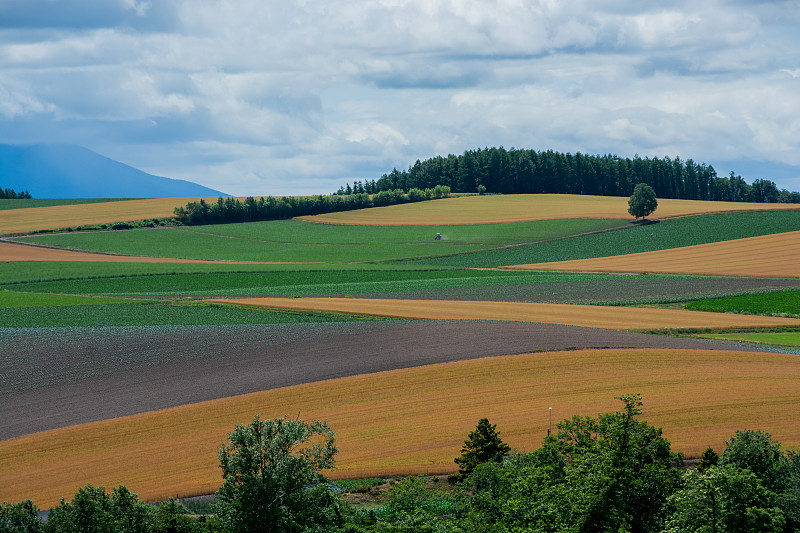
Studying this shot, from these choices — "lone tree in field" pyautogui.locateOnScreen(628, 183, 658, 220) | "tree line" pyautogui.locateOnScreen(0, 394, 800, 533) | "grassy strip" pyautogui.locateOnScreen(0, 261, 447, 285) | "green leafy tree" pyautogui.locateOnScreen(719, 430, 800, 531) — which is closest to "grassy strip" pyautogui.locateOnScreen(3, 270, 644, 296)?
"grassy strip" pyautogui.locateOnScreen(0, 261, 447, 285)

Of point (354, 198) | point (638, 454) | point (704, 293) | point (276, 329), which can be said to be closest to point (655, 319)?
point (704, 293)

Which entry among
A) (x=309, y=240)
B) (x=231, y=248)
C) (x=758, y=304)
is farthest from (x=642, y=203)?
(x=758, y=304)

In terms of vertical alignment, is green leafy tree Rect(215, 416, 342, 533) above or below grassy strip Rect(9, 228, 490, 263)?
below

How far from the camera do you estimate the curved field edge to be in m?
31.0

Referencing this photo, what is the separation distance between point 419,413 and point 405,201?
462ft

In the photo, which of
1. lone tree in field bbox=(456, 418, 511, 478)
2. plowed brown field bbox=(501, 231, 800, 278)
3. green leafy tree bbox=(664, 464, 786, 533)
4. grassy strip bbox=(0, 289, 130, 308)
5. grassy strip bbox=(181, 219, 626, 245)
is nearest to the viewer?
green leafy tree bbox=(664, 464, 786, 533)

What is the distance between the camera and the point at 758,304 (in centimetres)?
6656

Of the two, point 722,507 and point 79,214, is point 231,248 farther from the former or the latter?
point 722,507

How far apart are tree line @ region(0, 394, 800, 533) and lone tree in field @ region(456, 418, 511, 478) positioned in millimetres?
3704

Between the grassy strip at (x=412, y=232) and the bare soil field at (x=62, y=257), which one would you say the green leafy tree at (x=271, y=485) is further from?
the grassy strip at (x=412, y=232)

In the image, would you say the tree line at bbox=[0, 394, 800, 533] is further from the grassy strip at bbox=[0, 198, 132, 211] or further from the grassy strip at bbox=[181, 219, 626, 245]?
the grassy strip at bbox=[0, 198, 132, 211]

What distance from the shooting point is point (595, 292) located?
250 feet

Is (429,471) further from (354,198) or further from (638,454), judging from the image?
(354,198)

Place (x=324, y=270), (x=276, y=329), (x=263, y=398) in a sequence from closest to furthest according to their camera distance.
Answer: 1. (x=263, y=398)
2. (x=276, y=329)
3. (x=324, y=270)
